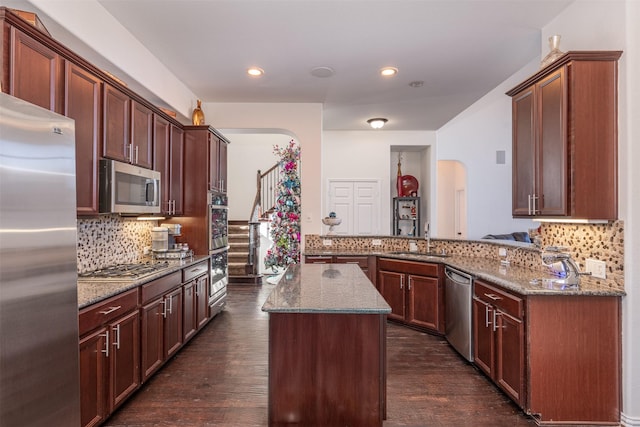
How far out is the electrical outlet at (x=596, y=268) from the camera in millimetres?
2389

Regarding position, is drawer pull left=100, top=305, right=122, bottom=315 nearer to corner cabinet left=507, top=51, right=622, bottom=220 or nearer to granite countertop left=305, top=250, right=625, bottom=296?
granite countertop left=305, top=250, right=625, bottom=296

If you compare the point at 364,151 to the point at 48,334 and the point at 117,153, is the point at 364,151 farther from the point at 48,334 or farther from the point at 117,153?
A: the point at 48,334

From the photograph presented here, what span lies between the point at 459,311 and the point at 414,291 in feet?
2.52

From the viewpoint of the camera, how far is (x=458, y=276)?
3408mm

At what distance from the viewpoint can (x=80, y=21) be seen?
97.7 inches

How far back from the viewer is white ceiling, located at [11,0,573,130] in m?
2.69

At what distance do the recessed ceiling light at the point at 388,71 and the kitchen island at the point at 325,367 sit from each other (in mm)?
2780

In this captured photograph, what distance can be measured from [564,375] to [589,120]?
66.9 inches

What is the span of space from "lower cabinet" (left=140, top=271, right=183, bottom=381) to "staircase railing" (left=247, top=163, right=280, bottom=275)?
3.51 m

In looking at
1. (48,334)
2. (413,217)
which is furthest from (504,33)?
(413,217)

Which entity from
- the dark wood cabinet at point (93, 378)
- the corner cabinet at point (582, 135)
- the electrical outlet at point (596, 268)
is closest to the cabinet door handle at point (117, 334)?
the dark wood cabinet at point (93, 378)

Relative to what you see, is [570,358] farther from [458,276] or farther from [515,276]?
[458,276]

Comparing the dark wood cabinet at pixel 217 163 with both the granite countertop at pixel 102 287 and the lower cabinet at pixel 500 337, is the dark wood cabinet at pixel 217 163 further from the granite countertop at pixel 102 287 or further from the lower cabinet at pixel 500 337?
the lower cabinet at pixel 500 337

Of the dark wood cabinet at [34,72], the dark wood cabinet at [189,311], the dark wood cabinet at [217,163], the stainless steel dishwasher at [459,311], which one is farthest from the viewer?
the dark wood cabinet at [217,163]
